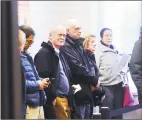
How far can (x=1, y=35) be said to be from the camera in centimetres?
80

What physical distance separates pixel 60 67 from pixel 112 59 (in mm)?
740

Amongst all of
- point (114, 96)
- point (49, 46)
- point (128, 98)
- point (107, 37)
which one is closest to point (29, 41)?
point (49, 46)

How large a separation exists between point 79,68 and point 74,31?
0.32 metres

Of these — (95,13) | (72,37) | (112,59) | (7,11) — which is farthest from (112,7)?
(7,11)

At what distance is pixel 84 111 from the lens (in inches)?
96.8

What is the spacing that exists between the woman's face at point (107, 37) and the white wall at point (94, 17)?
0.13ft

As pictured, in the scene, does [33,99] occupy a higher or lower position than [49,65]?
lower

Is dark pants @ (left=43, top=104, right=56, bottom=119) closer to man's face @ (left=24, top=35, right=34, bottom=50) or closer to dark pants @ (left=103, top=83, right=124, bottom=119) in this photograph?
man's face @ (left=24, top=35, right=34, bottom=50)

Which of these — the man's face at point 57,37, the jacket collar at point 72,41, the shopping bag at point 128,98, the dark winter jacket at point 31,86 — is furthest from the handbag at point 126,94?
the dark winter jacket at point 31,86

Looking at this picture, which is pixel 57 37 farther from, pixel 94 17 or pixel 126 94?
pixel 126 94

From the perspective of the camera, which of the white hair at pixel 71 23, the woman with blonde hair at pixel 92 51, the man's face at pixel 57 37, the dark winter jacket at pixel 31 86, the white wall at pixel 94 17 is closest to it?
the dark winter jacket at pixel 31 86

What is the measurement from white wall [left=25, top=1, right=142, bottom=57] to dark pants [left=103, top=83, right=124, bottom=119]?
0.38m

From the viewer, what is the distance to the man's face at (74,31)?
243cm

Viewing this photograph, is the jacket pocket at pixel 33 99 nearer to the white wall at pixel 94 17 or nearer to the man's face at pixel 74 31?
the white wall at pixel 94 17
